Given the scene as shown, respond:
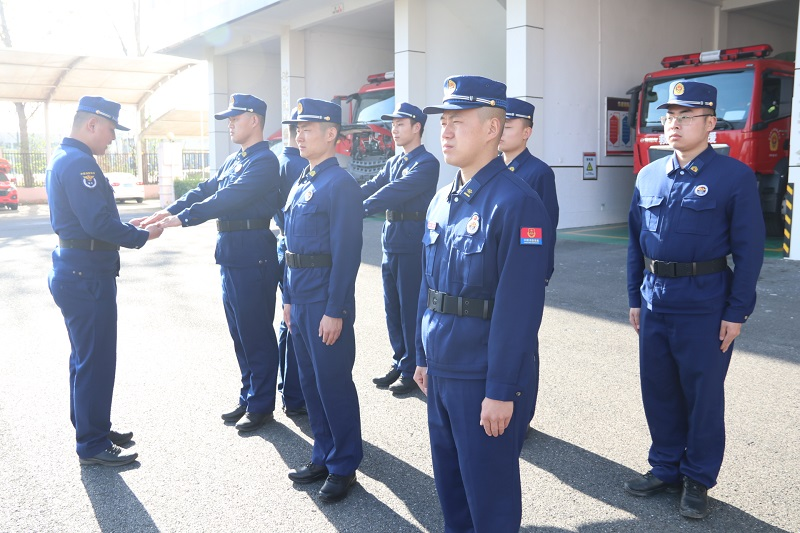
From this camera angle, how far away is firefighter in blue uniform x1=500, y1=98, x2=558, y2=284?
4.23 metres

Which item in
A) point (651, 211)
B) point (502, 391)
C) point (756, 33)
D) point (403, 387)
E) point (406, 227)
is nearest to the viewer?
point (502, 391)

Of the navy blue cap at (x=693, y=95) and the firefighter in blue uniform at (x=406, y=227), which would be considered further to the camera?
the firefighter in blue uniform at (x=406, y=227)

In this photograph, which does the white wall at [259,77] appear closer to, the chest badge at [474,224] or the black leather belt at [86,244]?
the black leather belt at [86,244]

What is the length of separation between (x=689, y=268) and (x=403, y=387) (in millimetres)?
2367

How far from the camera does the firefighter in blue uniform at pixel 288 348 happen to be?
15.4 feet

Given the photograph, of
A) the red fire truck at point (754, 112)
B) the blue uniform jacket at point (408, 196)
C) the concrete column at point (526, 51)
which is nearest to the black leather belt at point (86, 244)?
the blue uniform jacket at point (408, 196)

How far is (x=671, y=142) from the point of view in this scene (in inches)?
135

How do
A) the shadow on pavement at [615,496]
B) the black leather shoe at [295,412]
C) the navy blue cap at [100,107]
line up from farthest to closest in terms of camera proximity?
the black leather shoe at [295,412] → the navy blue cap at [100,107] → the shadow on pavement at [615,496]

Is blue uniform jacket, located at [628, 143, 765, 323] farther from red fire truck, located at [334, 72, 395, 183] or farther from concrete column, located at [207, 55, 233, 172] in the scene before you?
concrete column, located at [207, 55, 233, 172]

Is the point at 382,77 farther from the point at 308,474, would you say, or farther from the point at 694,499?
the point at 694,499

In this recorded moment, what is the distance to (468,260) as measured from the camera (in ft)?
8.08

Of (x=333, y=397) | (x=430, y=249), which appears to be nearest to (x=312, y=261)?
(x=333, y=397)

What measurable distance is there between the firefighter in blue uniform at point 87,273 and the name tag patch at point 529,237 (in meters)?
2.49

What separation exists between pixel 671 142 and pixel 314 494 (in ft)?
7.99
